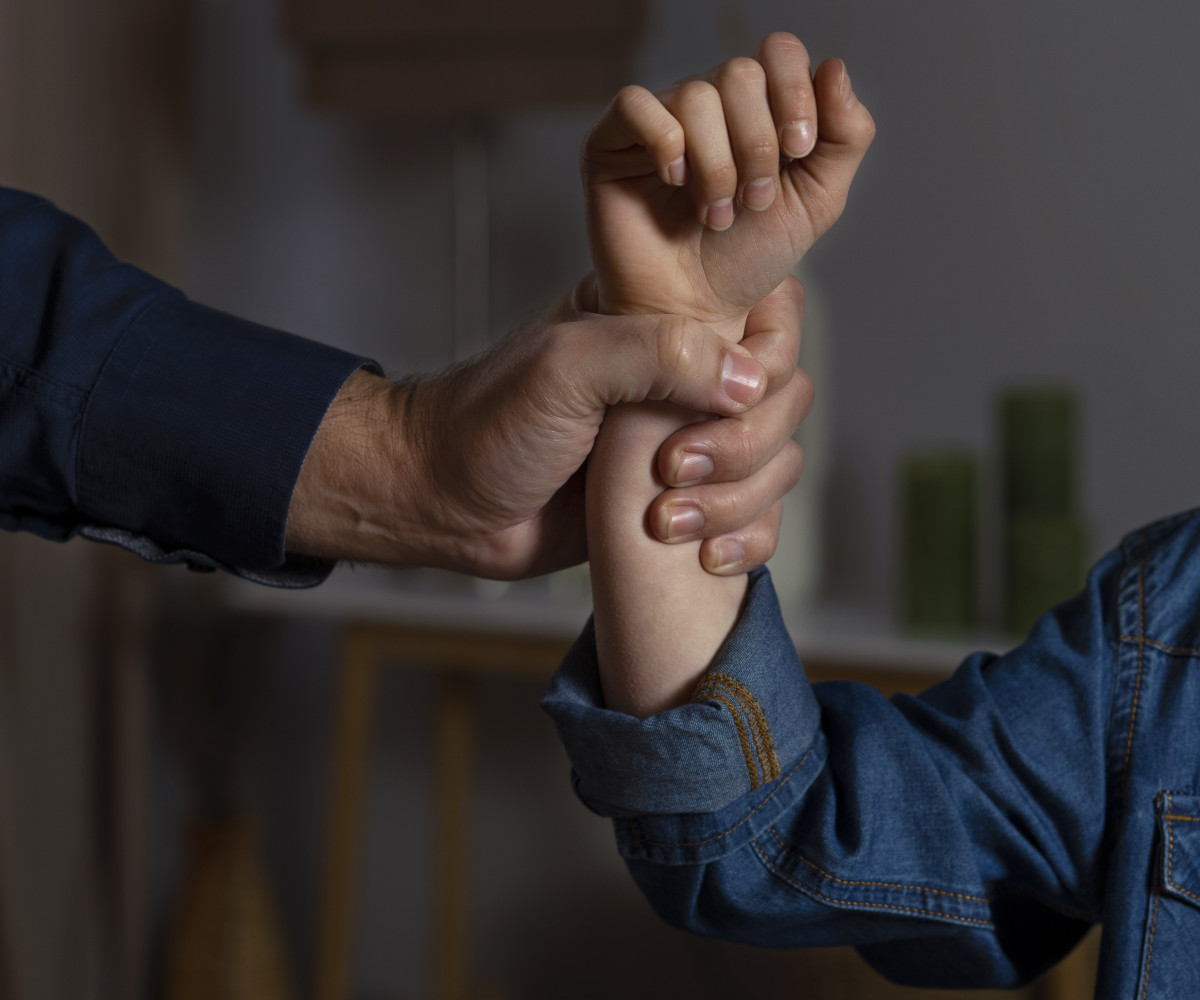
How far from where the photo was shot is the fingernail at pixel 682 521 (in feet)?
2.25

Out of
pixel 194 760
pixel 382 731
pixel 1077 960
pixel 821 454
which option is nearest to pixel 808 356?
pixel 821 454

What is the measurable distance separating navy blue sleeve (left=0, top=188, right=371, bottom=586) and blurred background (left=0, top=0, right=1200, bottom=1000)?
974 millimetres

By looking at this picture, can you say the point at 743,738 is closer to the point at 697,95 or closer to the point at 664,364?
the point at 664,364

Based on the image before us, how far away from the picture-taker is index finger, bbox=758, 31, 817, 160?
0.60 metres

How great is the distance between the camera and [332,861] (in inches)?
70.8

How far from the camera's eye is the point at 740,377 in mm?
674

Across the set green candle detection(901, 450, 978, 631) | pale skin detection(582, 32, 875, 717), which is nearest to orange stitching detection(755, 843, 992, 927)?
pale skin detection(582, 32, 875, 717)

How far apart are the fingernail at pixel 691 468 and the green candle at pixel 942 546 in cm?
91

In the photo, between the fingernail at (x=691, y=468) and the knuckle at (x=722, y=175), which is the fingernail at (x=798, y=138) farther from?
the fingernail at (x=691, y=468)

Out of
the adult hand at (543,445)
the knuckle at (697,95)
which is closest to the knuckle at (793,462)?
the adult hand at (543,445)

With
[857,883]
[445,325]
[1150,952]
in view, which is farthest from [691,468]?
[445,325]

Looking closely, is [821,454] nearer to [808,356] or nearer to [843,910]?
[808,356]

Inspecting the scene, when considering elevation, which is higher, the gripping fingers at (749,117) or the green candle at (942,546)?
the gripping fingers at (749,117)

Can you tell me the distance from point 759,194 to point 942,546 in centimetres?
100
